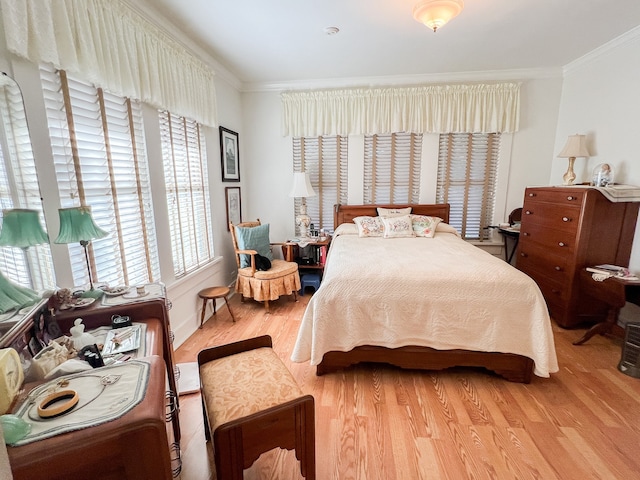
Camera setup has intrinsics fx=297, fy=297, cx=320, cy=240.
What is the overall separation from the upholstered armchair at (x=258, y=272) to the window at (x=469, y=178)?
2287 millimetres

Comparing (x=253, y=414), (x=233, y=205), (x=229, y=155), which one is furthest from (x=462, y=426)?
(x=229, y=155)

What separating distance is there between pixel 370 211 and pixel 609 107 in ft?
8.51

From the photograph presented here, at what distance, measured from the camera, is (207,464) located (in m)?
1.52

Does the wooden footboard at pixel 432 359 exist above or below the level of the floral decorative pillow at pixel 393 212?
below

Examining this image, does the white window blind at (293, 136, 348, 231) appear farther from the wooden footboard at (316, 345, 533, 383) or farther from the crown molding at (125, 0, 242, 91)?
the wooden footboard at (316, 345, 533, 383)

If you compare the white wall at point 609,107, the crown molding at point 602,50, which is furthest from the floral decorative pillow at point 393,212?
the crown molding at point 602,50

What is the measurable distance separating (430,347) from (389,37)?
266 cm

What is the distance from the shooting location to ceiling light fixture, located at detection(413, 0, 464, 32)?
1896 mm

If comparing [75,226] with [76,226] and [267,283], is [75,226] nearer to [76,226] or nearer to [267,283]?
[76,226]

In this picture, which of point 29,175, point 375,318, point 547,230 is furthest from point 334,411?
point 547,230

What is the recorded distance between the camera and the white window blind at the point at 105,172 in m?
1.59

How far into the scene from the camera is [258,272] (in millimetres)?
3256

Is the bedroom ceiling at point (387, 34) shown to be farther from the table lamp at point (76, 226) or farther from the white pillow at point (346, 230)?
the white pillow at point (346, 230)

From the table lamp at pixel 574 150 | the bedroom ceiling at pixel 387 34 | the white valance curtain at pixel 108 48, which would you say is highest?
the bedroom ceiling at pixel 387 34
